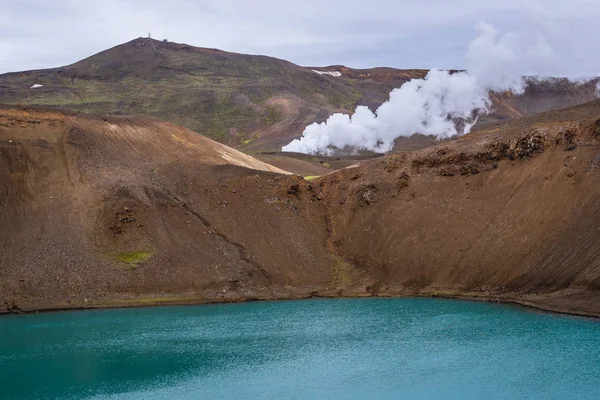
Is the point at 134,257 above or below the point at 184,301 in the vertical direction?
above

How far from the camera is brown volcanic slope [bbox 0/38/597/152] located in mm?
164000

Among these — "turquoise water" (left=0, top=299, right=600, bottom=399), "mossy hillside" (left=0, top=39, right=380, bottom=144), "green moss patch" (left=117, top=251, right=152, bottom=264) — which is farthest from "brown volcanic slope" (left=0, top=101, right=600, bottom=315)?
"mossy hillside" (left=0, top=39, right=380, bottom=144)

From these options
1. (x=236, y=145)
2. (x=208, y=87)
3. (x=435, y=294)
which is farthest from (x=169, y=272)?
(x=208, y=87)

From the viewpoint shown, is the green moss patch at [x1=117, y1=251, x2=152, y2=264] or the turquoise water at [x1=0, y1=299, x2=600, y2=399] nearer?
the turquoise water at [x1=0, y1=299, x2=600, y2=399]

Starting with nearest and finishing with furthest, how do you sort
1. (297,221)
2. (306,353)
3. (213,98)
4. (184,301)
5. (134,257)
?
(306,353)
(184,301)
(134,257)
(297,221)
(213,98)

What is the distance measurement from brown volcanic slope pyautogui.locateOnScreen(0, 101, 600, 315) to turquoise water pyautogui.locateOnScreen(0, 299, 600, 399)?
4311 mm

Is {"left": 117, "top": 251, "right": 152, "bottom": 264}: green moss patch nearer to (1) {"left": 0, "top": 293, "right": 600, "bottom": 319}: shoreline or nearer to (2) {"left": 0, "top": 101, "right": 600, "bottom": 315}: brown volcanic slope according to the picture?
(2) {"left": 0, "top": 101, "right": 600, "bottom": 315}: brown volcanic slope

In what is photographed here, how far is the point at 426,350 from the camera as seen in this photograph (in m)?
40.8

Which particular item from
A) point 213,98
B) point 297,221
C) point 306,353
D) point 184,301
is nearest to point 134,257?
point 184,301

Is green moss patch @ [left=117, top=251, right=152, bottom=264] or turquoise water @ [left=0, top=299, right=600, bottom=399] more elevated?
green moss patch @ [left=117, top=251, right=152, bottom=264]

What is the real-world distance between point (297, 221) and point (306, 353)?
97.6 ft

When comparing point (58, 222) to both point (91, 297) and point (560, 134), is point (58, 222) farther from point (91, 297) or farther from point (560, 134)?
point (560, 134)

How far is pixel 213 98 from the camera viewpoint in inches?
6964

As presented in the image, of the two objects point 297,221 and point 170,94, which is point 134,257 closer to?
point 297,221
